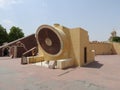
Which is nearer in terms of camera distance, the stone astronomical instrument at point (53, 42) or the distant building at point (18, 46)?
the stone astronomical instrument at point (53, 42)

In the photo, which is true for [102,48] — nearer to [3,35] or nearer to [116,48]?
[116,48]

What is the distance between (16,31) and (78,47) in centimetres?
3957

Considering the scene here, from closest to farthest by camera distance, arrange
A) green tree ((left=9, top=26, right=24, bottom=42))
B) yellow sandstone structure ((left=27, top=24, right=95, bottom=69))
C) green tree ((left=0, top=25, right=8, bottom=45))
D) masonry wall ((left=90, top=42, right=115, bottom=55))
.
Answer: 1. yellow sandstone structure ((left=27, top=24, right=95, bottom=69))
2. masonry wall ((left=90, top=42, right=115, bottom=55))
3. green tree ((left=0, top=25, right=8, bottom=45))
4. green tree ((left=9, top=26, right=24, bottom=42))

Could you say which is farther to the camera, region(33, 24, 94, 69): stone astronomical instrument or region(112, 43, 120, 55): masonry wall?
region(112, 43, 120, 55): masonry wall

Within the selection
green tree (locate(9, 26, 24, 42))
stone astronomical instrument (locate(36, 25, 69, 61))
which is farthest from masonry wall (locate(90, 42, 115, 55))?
green tree (locate(9, 26, 24, 42))

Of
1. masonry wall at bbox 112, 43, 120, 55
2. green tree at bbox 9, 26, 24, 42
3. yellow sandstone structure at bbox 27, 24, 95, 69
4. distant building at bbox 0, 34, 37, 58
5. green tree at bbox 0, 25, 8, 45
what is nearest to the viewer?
yellow sandstone structure at bbox 27, 24, 95, 69

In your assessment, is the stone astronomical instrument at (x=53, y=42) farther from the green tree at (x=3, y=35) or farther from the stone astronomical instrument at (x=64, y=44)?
the green tree at (x=3, y=35)

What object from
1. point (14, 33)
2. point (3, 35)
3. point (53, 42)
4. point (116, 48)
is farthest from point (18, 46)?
point (116, 48)

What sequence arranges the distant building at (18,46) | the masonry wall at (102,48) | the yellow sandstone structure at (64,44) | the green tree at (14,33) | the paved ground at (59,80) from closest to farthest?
1. the paved ground at (59,80)
2. the yellow sandstone structure at (64,44)
3. the distant building at (18,46)
4. the masonry wall at (102,48)
5. the green tree at (14,33)

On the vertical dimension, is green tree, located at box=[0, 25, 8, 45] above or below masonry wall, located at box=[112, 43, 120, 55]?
above

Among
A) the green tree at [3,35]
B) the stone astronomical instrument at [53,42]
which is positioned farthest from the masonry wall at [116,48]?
the green tree at [3,35]

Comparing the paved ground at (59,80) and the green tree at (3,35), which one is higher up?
the green tree at (3,35)

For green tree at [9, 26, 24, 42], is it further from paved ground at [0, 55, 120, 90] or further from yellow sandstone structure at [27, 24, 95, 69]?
paved ground at [0, 55, 120, 90]

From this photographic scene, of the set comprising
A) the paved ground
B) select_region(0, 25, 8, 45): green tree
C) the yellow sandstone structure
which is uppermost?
select_region(0, 25, 8, 45): green tree
